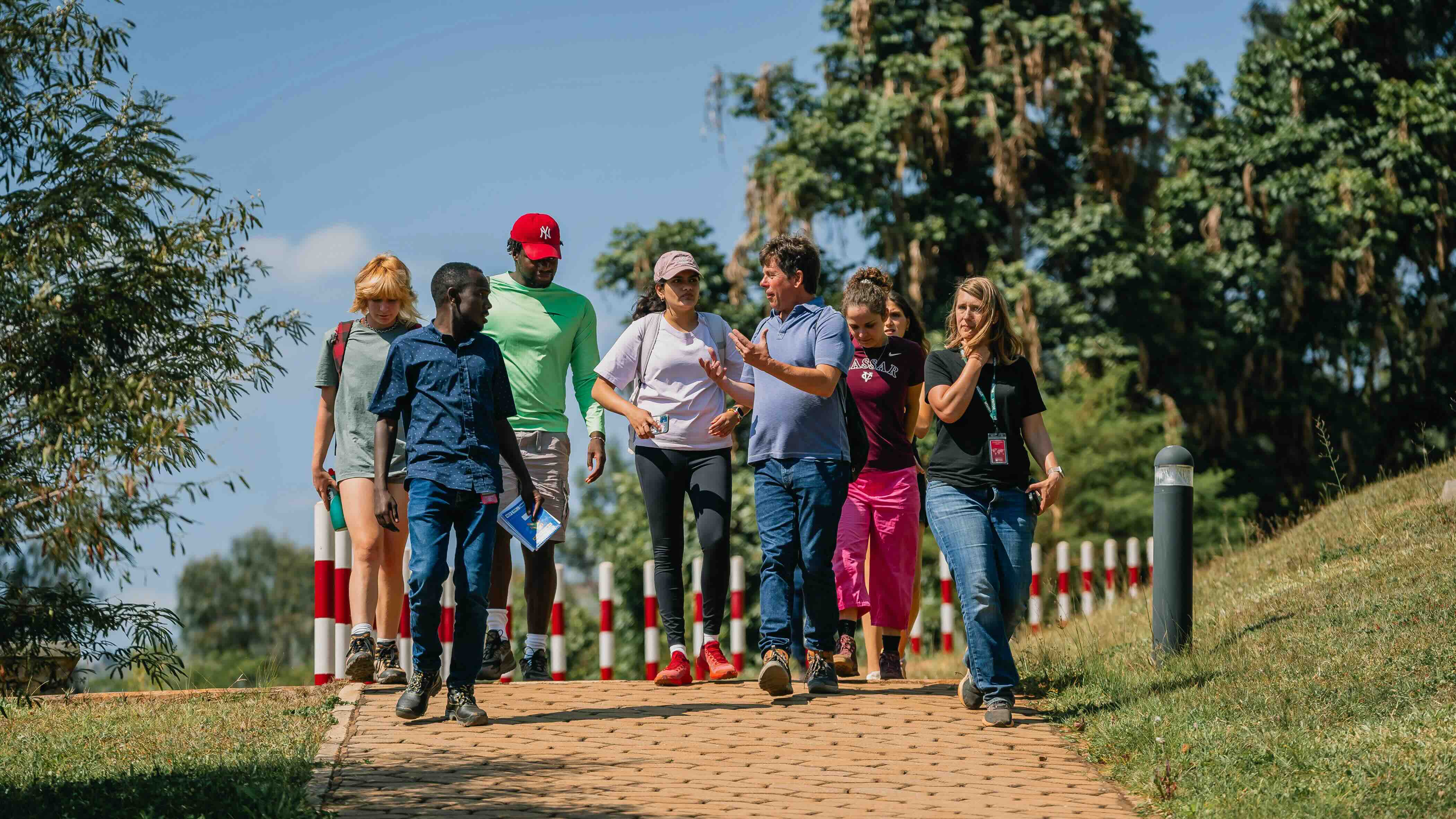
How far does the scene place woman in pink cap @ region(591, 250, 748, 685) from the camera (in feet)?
24.3

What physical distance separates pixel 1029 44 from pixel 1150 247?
3.93 metres

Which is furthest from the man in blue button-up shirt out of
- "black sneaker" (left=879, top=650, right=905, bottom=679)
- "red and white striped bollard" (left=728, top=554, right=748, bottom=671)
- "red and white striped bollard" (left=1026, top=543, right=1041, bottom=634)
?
"red and white striped bollard" (left=1026, top=543, right=1041, bottom=634)

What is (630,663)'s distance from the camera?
32.1 m

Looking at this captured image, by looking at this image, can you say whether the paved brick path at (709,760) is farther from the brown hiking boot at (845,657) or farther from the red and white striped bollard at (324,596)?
the red and white striped bollard at (324,596)

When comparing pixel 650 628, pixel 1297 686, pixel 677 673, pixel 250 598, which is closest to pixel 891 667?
pixel 677 673

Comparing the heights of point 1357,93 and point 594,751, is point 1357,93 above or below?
above

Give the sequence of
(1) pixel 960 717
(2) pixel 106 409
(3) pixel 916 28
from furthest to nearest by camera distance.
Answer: (3) pixel 916 28, (2) pixel 106 409, (1) pixel 960 717

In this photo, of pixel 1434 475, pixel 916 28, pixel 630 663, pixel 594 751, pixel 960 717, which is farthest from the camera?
pixel 630 663

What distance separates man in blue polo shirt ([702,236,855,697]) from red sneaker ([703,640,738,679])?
1.15 ft

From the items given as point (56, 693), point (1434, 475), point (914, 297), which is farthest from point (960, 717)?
point (914, 297)

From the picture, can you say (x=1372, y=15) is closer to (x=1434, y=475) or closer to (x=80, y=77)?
(x=1434, y=475)

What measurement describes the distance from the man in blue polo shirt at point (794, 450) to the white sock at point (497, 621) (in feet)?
4.76

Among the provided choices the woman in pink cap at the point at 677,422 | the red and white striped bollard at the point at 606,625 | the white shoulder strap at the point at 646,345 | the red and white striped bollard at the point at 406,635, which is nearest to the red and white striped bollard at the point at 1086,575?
the red and white striped bollard at the point at 606,625

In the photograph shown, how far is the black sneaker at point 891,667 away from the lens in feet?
27.4
